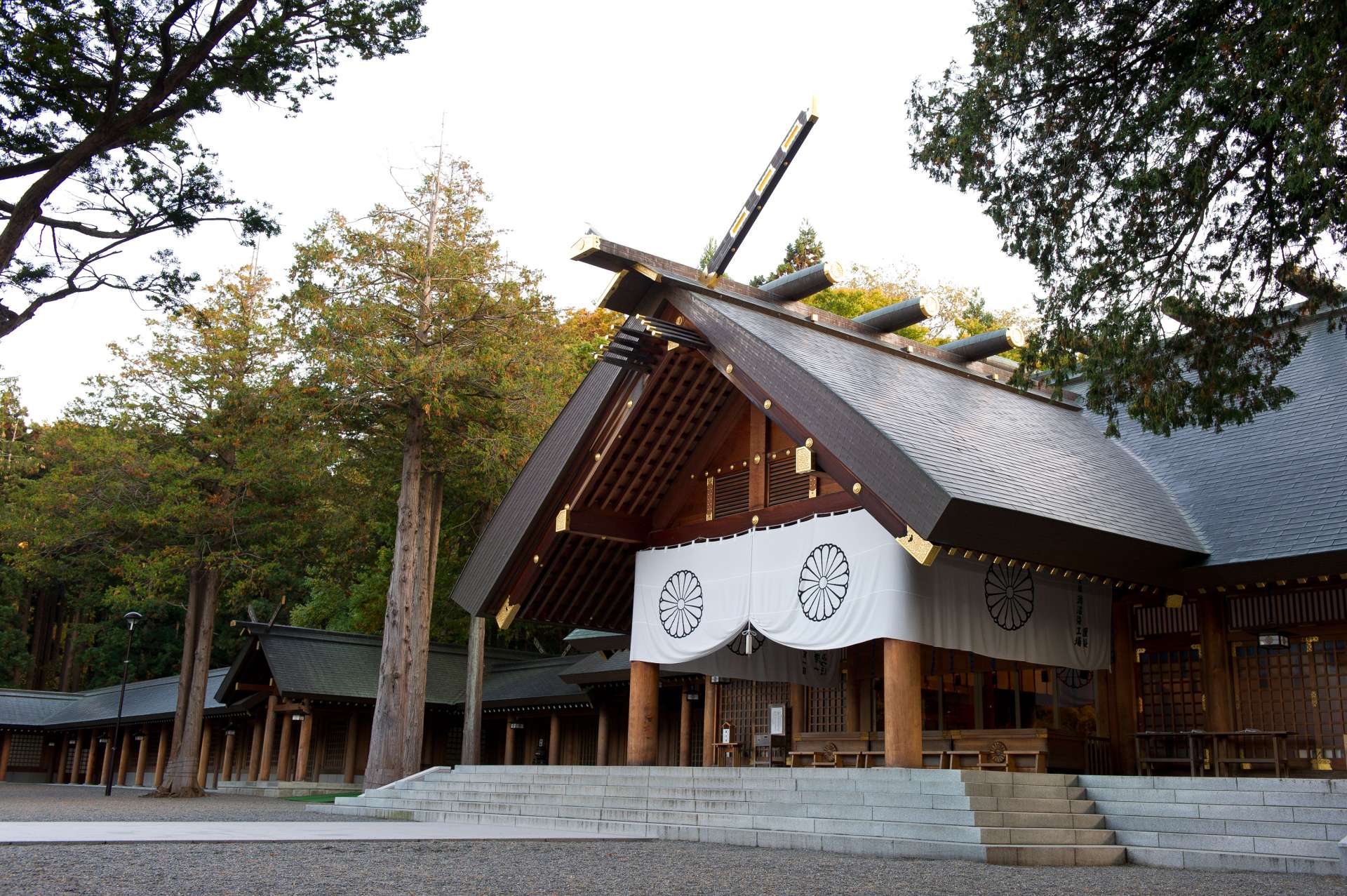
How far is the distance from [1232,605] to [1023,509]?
3.14m

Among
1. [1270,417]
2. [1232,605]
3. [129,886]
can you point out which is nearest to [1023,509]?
[1232,605]

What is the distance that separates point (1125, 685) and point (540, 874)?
25.5ft

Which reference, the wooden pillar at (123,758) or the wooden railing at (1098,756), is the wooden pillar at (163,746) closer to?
the wooden pillar at (123,758)

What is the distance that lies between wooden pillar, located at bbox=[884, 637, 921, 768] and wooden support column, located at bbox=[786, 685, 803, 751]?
4.33 m

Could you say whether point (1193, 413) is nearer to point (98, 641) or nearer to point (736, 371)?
point (736, 371)

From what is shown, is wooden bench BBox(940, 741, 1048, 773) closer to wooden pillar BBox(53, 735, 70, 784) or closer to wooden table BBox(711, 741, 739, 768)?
wooden table BBox(711, 741, 739, 768)

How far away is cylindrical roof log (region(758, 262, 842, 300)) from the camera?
12.4 metres

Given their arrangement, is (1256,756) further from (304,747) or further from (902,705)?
(304,747)

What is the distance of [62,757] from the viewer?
110 ft

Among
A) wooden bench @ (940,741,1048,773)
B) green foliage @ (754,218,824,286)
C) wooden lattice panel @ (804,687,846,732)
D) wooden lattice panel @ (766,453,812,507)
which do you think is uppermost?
green foliage @ (754,218,824,286)

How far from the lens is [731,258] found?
40.6ft

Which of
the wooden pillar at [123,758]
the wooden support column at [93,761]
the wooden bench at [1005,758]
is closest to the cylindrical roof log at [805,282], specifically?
the wooden bench at [1005,758]

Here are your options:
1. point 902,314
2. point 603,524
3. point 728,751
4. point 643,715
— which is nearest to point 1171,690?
point 902,314

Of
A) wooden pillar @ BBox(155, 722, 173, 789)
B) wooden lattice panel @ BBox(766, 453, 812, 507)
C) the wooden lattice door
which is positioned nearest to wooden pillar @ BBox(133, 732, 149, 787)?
wooden pillar @ BBox(155, 722, 173, 789)
